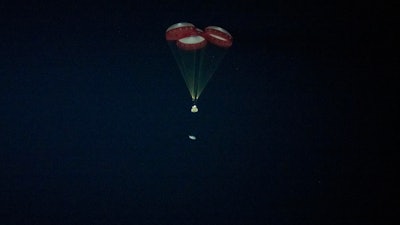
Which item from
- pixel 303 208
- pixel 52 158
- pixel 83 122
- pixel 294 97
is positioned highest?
pixel 294 97

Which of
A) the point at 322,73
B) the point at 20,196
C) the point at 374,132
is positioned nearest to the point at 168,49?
the point at 322,73

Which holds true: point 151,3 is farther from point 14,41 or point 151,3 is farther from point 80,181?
point 80,181

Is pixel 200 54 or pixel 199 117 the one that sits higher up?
pixel 200 54

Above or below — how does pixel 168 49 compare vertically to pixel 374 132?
above

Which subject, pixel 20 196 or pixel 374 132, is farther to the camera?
pixel 374 132

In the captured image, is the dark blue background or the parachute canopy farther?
the dark blue background
